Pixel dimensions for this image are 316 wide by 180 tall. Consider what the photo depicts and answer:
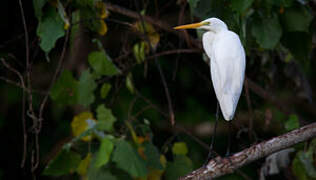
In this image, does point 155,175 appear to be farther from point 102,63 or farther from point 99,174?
point 102,63

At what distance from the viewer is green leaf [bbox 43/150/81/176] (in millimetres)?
2072

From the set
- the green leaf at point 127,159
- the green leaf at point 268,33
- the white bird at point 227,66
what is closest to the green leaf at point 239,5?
the white bird at point 227,66

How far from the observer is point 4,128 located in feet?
10.3

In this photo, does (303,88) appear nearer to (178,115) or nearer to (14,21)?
(178,115)

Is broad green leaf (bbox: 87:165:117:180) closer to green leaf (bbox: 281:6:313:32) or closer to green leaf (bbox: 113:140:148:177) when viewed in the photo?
green leaf (bbox: 113:140:148:177)

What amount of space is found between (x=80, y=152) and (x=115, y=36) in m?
0.97

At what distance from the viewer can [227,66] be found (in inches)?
66.0

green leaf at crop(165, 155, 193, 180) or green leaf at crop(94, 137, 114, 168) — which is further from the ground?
green leaf at crop(94, 137, 114, 168)

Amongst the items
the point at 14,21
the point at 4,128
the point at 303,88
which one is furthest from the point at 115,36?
the point at 303,88

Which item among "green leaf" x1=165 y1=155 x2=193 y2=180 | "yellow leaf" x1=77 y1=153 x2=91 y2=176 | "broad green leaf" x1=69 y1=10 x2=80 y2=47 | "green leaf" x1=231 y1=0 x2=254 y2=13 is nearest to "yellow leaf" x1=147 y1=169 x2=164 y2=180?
"green leaf" x1=165 y1=155 x2=193 y2=180

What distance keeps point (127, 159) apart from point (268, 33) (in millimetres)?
642

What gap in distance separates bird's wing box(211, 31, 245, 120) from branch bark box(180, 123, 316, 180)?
0.50 ft

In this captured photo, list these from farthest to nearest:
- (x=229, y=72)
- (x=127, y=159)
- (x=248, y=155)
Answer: (x=127, y=159) < (x=229, y=72) < (x=248, y=155)

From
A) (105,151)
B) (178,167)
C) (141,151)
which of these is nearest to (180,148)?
(178,167)
